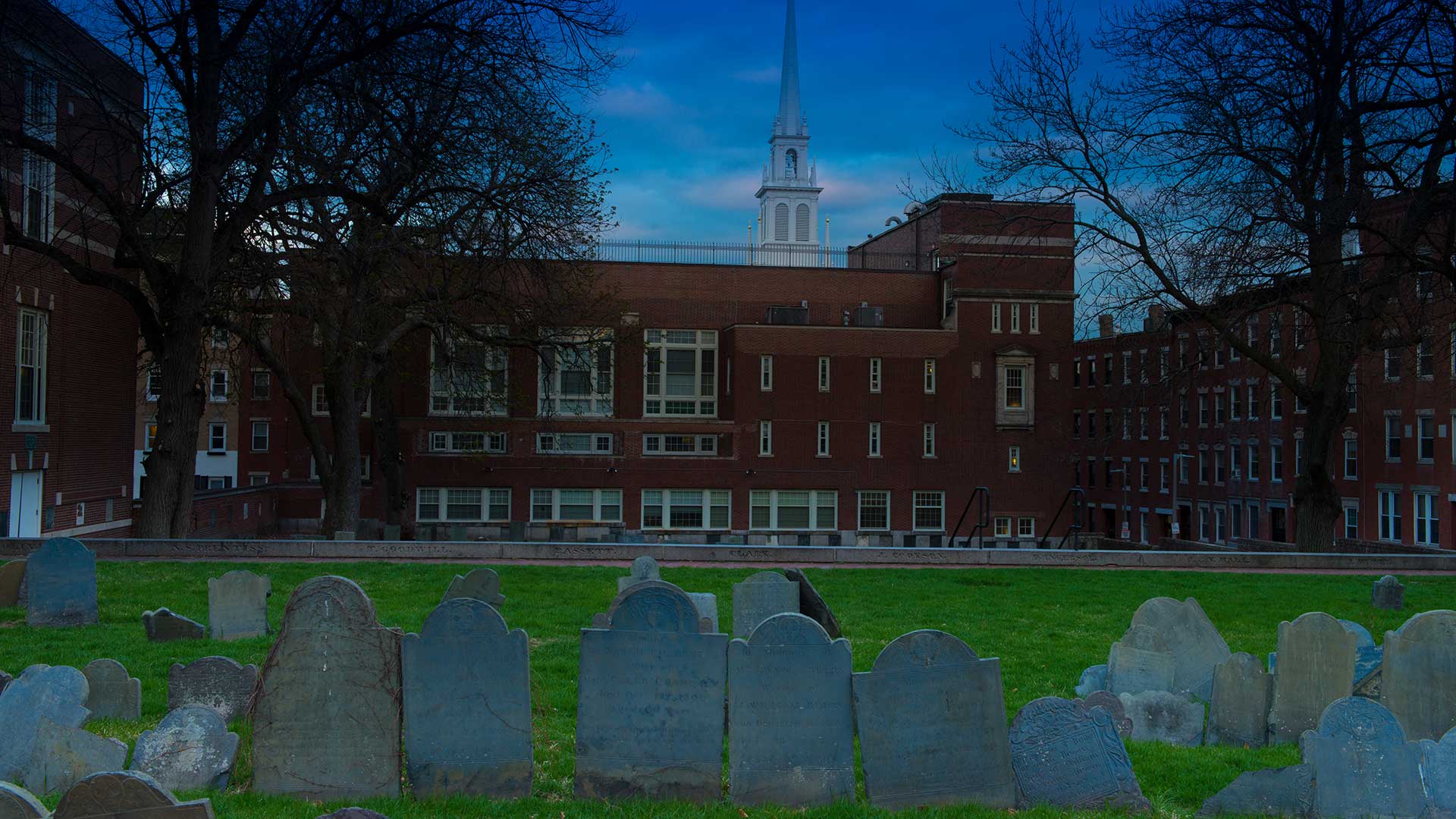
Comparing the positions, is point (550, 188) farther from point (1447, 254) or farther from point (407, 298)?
point (1447, 254)

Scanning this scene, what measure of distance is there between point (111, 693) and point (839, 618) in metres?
9.19

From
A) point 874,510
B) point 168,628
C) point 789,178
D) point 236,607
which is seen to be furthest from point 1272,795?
point 789,178

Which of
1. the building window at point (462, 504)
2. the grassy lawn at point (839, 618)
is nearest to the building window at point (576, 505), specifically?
the building window at point (462, 504)

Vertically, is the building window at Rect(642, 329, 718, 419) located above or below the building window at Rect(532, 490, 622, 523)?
above

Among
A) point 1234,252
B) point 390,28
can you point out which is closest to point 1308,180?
point 1234,252

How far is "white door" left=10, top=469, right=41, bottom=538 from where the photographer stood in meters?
27.4

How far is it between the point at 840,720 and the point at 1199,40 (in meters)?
20.7

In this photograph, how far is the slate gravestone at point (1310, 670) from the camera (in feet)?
32.6

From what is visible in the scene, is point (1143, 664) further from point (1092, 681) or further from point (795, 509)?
point (795, 509)

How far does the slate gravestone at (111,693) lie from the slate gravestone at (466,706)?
9.28 ft

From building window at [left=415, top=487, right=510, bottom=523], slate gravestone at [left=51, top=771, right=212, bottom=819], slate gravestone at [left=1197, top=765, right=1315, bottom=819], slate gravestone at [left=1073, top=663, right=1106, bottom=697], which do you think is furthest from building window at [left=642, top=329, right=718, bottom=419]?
slate gravestone at [left=51, top=771, right=212, bottom=819]

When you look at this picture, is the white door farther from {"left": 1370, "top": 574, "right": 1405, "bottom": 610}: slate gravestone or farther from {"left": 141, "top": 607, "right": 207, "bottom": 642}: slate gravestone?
{"left": 1370, "top": 574, "right": 1405, "bottom": 610}: slate gravestone

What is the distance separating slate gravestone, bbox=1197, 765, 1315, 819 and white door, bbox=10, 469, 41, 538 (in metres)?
26.2

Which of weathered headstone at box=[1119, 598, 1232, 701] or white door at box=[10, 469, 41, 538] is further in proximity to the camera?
white door at box=[10, 469, 41, 538]
